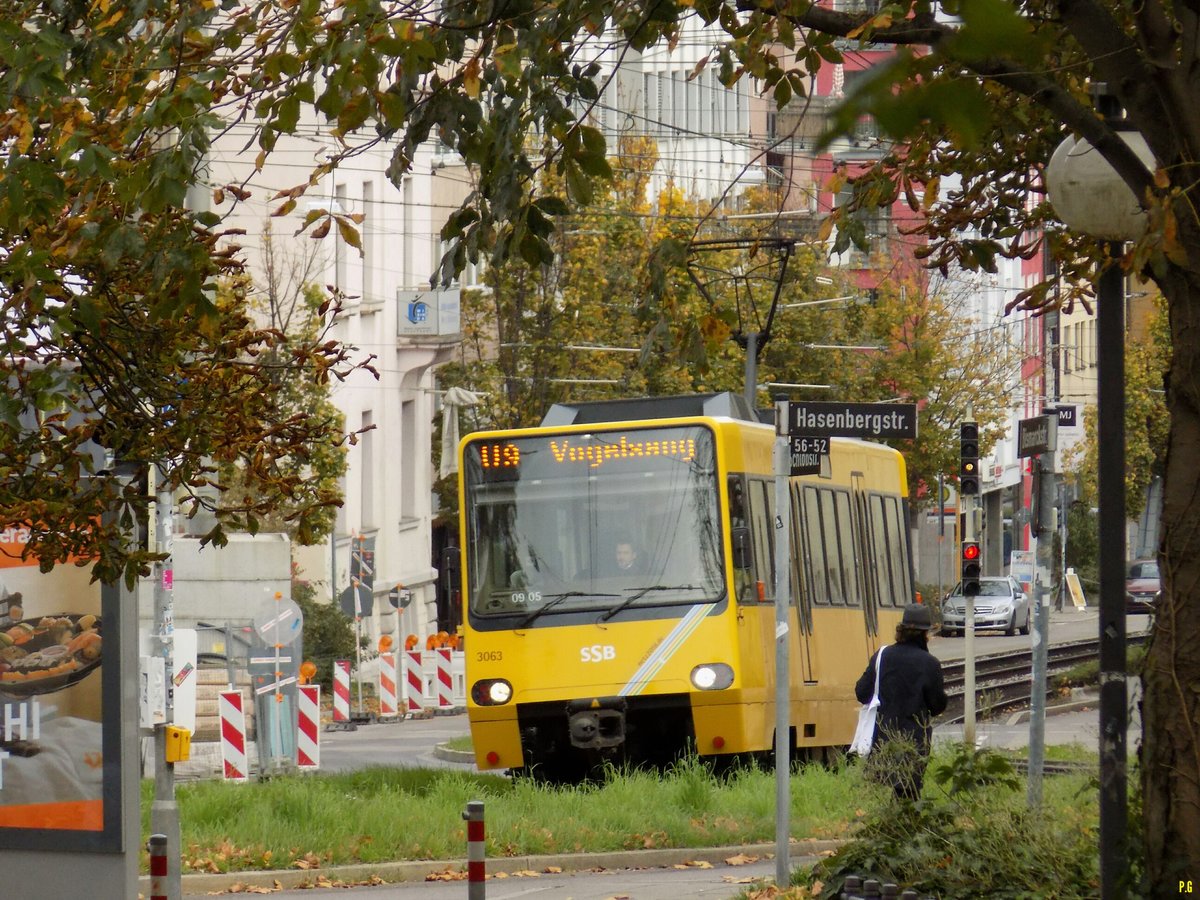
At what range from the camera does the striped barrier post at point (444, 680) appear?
114 feet

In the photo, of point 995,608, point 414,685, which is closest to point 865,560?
point 414,685

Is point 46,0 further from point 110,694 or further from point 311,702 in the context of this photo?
point 311,702

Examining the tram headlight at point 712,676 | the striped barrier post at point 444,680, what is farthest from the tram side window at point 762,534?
the striped barrier post at point 444,680

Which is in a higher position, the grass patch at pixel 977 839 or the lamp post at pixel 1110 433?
the lamp post at pixel 1110 433

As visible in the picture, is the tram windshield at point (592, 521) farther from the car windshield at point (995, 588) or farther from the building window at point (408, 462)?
the car windshield at point (995, 588)

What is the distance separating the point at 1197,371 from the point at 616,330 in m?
37.1

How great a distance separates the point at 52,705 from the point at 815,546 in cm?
1144

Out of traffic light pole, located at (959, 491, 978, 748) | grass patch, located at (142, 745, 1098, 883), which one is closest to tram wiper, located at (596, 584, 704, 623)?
grass patch, located at (142, 745, 1098, 883)

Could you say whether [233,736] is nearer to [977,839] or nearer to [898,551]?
[898,551]

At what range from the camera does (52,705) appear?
35.9 ft

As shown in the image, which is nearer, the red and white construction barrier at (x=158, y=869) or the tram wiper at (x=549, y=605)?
the red and white construction barrier at (x=158, y=869)

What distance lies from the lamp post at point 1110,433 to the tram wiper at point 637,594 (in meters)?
10.7

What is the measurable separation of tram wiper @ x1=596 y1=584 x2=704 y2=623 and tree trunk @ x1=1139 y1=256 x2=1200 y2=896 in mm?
10744

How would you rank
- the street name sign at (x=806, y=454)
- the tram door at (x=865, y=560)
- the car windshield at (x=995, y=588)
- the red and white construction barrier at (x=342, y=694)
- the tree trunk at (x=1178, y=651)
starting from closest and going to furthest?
the tree trunk at (x=1178, y=651) < the street name sign at (x=806, y=454) < the tram door at (x=865, y=560) < the red and white construction barrier at (x=342, y=694) < the car windshield at (x=995, y=588)
